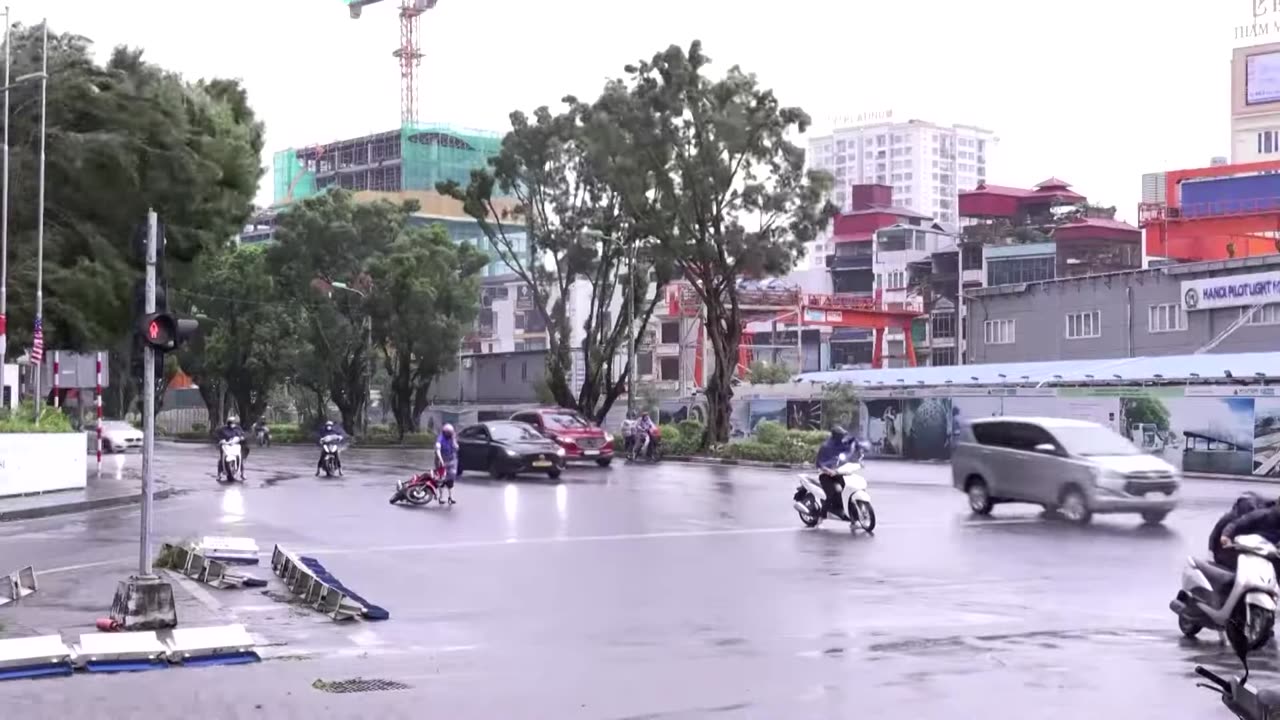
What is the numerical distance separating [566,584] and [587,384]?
4346 centimetres

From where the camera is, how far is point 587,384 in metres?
59.5

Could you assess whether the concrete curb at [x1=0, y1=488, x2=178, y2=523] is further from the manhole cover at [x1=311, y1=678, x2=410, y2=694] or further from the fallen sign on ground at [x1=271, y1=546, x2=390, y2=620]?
the manhole cover at [x1=311, y1=678, x2=410, y2=694]

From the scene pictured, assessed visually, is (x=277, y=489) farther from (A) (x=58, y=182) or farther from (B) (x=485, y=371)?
(B) (x=485, y=371)

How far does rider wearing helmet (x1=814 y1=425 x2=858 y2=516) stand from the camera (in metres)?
23.2

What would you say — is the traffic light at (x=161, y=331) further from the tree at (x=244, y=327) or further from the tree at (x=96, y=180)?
the tree at (x=244, y=327)

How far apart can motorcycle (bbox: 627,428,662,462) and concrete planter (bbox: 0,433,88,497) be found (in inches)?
835

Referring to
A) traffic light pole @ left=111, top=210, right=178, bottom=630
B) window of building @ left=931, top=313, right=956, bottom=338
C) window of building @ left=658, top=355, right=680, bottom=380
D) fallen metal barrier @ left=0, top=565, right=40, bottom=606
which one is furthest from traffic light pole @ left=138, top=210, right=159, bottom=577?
window of building @ left=931, top=313, right=956, bottom=338

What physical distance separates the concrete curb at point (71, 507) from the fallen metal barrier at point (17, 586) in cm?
1057

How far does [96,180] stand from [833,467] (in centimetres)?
2407

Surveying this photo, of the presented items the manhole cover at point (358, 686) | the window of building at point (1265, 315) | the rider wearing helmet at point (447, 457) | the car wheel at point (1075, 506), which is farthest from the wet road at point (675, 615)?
the window of building at point (1265, 315)

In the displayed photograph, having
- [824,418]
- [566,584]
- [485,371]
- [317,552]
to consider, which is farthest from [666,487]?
[485,371]

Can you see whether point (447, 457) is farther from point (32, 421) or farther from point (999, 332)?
point (999, 332)

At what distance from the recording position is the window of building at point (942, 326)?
311 feet

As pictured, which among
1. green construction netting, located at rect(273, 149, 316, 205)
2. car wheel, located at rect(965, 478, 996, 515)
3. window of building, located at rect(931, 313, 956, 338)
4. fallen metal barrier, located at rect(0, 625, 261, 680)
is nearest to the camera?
fallen metal barrier, located at rect(0, 625, 261, 680)
